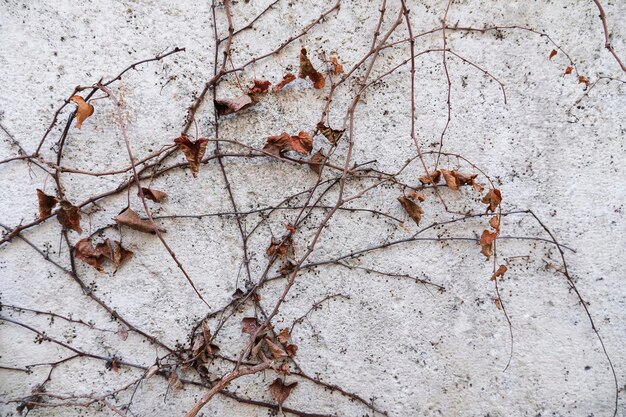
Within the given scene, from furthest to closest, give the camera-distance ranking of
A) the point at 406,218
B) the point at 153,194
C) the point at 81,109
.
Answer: the point at 406,218 → the point at 153,194 → the point at 81,109

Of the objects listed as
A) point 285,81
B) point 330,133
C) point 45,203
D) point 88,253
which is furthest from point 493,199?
point 45,203

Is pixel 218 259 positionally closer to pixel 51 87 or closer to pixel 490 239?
pixel 51 87

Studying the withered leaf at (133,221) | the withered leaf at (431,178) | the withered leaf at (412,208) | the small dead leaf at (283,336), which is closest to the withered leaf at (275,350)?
the small dead leaf at (283,336)

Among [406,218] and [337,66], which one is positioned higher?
[337,66]

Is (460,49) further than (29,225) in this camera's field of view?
Yes

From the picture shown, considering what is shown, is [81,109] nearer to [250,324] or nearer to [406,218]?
[250,324]

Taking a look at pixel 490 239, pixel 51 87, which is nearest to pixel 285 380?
pixel 490 239

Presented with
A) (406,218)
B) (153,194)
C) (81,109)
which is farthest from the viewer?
(406,218)

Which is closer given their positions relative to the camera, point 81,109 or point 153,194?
point 81,109
